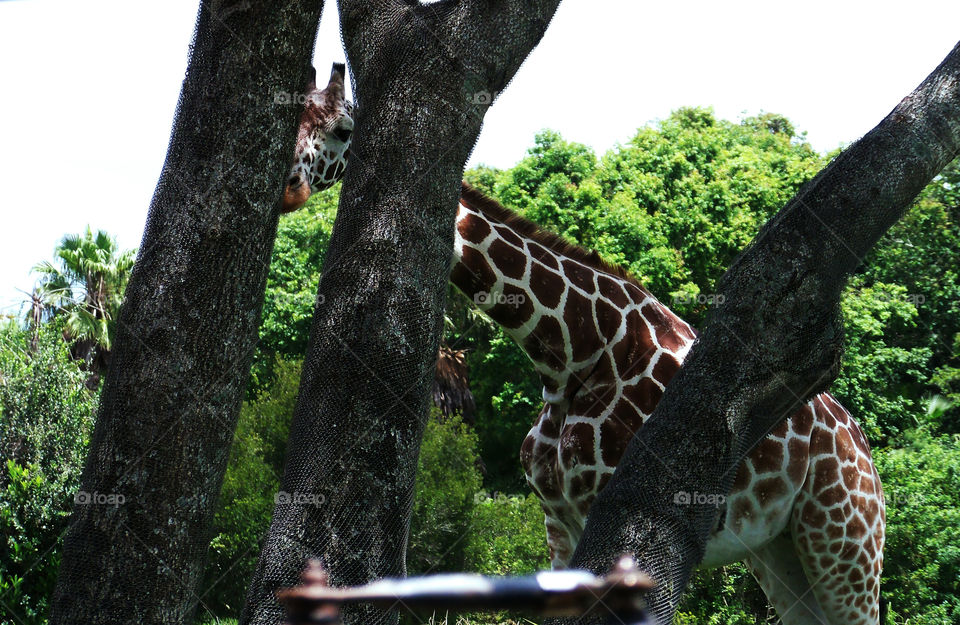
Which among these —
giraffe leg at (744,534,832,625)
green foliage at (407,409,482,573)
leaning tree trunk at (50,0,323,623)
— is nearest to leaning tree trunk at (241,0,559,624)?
leaning tree trunk at (50,0,323,623)

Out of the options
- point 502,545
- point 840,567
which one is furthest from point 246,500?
point 840,567

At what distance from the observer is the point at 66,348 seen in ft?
36.0

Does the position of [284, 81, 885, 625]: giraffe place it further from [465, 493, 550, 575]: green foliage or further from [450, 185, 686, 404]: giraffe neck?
[465, 493, 550, 575]: green foliage

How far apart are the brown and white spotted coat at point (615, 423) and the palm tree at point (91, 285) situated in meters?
16.0

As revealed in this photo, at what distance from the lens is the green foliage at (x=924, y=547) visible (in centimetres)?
995

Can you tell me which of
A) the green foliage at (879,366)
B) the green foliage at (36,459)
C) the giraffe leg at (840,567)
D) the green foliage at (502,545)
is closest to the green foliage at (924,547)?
the green foliage at (502,545)

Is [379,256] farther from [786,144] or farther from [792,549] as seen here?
[786,144]

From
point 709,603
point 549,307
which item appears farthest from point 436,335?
point 709,603

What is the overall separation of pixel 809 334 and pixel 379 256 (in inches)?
66.1

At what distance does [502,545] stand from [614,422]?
22.7 ft

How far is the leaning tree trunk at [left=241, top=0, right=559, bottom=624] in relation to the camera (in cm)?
336

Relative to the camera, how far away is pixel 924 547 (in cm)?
1018

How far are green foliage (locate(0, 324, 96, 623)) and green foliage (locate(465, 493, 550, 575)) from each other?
475 centimetres

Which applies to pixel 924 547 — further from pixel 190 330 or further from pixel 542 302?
pixel 190 330
